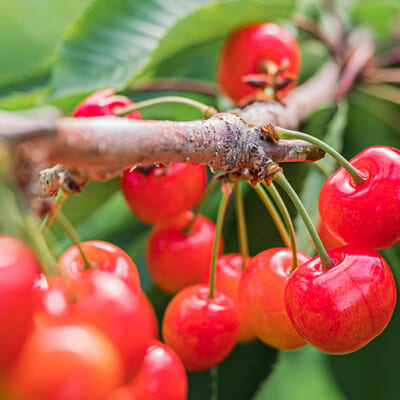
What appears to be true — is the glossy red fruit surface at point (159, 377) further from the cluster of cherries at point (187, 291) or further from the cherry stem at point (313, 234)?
the cherry stem at point (313, 234)

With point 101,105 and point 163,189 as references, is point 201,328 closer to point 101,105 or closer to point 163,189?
point 163,189

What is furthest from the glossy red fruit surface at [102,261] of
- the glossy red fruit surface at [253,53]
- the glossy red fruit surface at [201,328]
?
the glossy red fruit surface at [253,53]

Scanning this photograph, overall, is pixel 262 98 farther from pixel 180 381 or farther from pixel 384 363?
pixel 384 363

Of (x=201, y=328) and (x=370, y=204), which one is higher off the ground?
(x=370, y=204)

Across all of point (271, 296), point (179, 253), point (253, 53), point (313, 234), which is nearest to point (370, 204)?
point (313, 234)

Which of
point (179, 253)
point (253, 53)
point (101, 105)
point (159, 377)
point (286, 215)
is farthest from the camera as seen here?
point (253, 53)

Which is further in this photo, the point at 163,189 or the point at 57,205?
the point at 163,189
